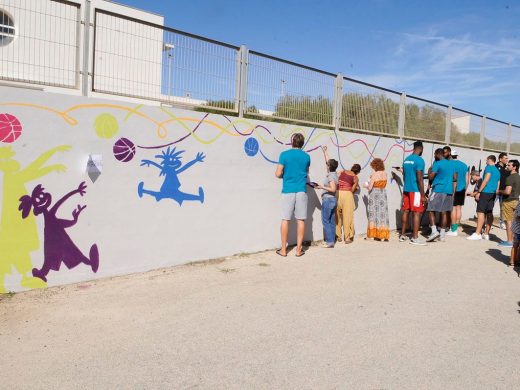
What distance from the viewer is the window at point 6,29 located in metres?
4.50

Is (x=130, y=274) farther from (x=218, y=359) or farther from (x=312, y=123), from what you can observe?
(x=312, y=123)

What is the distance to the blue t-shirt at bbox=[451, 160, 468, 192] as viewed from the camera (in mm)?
9391

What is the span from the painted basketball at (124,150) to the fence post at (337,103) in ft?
14.6

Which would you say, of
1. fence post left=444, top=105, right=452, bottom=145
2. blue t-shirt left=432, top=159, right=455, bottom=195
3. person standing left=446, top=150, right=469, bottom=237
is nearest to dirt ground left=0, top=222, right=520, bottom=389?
blue t-shirt left=432, top=159, right=455, bottom=195

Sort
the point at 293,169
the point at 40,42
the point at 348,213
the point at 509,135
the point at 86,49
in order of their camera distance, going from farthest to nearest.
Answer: the point at 509,135 → the point at 348,213 → the point at 293,169 → the point at 86,49 → the point at 40,42

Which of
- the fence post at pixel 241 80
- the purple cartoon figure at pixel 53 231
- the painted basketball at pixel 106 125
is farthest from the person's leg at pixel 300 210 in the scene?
the purple cartoon figure at pixel 53 231

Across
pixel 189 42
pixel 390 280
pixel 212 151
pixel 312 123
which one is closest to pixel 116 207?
pixel 212 151

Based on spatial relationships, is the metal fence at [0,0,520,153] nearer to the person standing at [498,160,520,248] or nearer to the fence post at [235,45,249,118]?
the fence post at [235,45,249,118]

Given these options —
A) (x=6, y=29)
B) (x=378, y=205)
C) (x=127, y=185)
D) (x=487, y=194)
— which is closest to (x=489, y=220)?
(x=487, y=194)

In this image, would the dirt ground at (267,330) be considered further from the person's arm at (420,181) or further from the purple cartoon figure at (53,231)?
the person's arm at (420,181)

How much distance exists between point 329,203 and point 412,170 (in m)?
2.14

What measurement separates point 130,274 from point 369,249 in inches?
166

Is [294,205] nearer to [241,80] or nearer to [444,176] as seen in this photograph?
[241,80]

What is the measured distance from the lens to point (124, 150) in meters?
5.42
